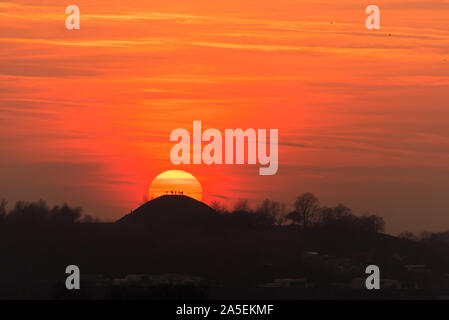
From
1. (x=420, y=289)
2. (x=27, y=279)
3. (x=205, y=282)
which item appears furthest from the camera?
(x=420, y=289)

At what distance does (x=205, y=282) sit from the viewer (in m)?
178

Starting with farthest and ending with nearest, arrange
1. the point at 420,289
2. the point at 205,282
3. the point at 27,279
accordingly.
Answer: the point at 420,289 → the point at 205,282 → the point at 27,279

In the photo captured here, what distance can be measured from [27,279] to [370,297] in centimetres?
4170

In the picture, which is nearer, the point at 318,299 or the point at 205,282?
the point at 318,299

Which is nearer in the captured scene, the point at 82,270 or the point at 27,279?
the point at 27,279

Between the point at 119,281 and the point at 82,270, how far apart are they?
15.0 meters
